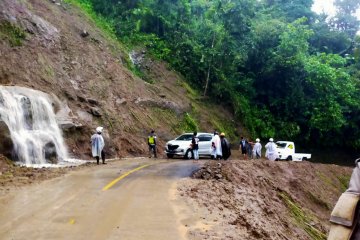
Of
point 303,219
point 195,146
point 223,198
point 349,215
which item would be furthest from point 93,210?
point 195,146

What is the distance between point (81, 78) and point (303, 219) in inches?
733

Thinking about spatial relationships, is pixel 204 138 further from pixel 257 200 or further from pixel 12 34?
pixel 12 34

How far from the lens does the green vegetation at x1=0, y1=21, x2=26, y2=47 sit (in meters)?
26.3

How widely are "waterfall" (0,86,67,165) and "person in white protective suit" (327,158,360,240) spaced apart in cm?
1728

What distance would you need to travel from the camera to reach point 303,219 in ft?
54.4

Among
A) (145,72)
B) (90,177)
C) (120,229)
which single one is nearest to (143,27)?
(145,72)

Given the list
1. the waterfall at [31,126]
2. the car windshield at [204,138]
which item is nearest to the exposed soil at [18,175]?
the waterfall at [31,126]

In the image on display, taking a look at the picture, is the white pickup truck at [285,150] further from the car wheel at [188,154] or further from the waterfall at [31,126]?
the waterfall at [31,126]

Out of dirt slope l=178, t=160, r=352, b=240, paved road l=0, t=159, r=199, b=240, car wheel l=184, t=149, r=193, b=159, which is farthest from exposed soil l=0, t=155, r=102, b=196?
car wheel l=184, t=149, r=193, b=159

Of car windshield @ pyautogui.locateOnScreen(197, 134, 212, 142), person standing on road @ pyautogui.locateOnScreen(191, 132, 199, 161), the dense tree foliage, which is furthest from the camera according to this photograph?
the dense tree foliage

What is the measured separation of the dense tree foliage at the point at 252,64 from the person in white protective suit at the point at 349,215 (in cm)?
3623

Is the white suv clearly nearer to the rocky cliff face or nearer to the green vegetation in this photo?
the rocky cliff face

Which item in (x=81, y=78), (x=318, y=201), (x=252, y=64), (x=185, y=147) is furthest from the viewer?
(x=252, y=64)

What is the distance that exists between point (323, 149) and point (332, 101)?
20.9ft
